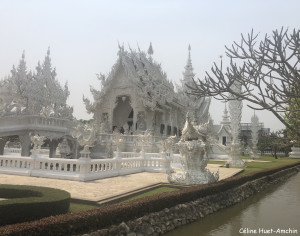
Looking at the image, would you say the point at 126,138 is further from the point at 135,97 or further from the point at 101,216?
the point at 101,216

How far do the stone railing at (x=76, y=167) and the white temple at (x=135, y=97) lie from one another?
10288mm

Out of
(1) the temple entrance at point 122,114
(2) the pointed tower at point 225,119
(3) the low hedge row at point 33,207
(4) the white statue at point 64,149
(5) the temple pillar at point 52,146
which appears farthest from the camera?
(2) the pointed tower at point 225,119

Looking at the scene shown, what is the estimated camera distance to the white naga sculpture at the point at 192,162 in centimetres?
1012

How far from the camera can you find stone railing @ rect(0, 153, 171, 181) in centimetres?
1043

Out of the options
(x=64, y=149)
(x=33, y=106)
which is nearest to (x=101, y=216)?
(x=64, y=149)

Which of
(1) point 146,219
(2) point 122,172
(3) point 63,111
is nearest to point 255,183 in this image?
(2) point 122,172

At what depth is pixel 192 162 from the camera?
10.5 metres

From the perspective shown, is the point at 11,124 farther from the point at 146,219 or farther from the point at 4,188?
the point at 146,219

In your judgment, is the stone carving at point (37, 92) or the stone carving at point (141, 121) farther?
the stone carving at point (141, 121)

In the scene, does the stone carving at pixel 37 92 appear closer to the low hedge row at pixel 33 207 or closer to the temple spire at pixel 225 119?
the low hedge row at pixel 33 207

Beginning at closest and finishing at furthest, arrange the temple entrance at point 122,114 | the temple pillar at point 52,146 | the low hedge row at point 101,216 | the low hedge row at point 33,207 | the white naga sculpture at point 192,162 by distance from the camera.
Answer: the low hedge row at point 101,216 < the low hedge row at point 33,207 < the white naga sculpture at point 192,162 < the temple pillar at point 52,146 < the temple entrance at point 122,114

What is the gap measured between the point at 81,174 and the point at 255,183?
8.15 m

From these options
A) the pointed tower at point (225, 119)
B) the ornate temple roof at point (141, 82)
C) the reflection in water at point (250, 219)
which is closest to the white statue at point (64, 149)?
the ornate temple roof at point (141, 82)

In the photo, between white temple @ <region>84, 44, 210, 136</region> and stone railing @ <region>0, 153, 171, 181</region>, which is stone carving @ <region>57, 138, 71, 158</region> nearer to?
white temple @ <region>84, 44, 210, 136</region>
